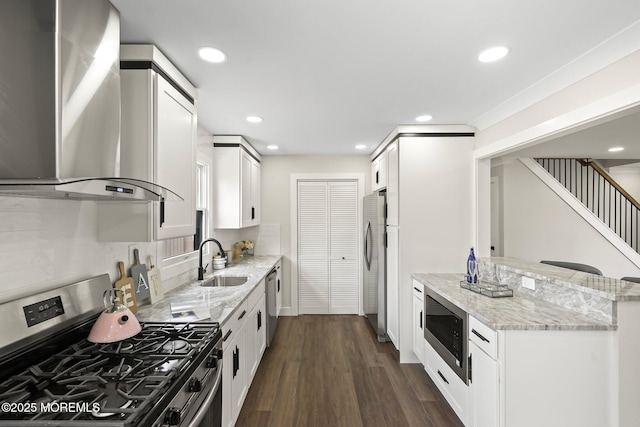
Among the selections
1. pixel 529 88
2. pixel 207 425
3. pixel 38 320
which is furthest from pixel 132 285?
pixel 529 88

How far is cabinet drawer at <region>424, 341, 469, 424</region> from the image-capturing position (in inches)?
79.9

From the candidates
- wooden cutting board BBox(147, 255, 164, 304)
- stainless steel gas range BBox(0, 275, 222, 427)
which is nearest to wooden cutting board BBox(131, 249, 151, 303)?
wooden cutting board BBox(147, 255, 164, 304)

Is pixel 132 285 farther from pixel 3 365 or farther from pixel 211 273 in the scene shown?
pixel 211 273

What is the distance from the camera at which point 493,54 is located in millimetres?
1692

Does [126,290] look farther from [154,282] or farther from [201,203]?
[201,203]

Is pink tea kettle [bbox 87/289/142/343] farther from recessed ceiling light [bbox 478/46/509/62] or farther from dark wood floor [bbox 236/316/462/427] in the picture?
recessed ceiling light [bbox 478/46/509/62]

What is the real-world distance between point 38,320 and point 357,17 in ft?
6.09

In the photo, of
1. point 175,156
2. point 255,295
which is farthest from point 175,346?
point 255,295

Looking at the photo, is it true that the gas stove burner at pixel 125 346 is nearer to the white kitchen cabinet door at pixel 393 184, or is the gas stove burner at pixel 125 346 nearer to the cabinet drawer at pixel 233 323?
the cabinet drawer at pixel 233 323

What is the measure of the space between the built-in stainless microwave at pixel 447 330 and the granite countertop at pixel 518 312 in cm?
9

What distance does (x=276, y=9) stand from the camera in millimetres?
1304

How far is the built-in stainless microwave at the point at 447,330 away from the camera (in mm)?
2037

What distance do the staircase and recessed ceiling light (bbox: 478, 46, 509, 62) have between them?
11.6 ft

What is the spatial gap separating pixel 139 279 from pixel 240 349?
2.84 ft
